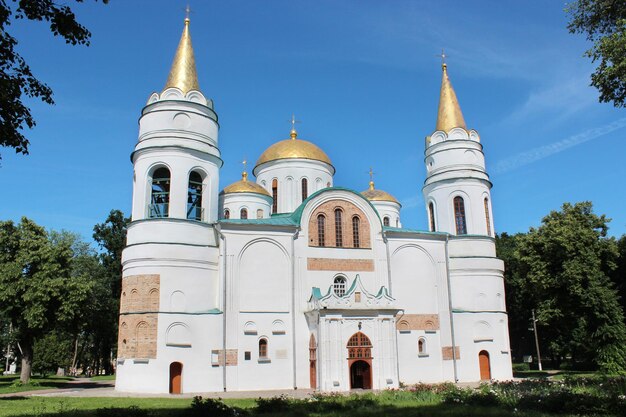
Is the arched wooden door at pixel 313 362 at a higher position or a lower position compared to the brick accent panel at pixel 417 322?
lower

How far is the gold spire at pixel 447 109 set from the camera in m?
32.8

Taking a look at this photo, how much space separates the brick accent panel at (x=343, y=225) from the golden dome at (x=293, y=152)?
22.0 feet

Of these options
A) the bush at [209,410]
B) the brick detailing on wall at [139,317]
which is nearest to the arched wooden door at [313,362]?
the brick detailing on wall at [139,317]

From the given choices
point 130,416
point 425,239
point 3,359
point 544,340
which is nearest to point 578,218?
point 425,239

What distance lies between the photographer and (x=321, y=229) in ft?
93.1

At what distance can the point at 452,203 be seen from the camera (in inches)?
1248

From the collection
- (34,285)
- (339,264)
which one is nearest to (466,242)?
(339,264)

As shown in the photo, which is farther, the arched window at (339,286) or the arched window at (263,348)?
the arched window at (339,286)

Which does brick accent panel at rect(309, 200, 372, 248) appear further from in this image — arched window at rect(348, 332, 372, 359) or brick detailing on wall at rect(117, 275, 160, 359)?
brick detailing on wall at rect(117, 275, 160, 359)

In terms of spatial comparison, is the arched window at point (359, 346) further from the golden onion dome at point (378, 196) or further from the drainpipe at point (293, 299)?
the golden onion dome at point (378, 196)

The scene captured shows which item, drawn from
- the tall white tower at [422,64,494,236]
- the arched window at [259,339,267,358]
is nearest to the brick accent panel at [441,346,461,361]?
the tall white tower at [422,64,494,236]

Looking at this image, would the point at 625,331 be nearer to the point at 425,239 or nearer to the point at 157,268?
the point at 425,239

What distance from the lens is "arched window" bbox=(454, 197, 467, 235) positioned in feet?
103

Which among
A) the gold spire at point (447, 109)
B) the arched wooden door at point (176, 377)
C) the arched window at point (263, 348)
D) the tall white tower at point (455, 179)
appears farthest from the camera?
the gold spire at point (447, 109)
